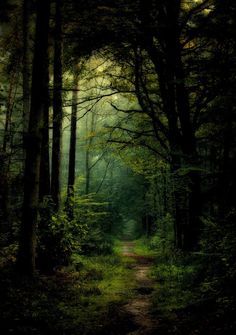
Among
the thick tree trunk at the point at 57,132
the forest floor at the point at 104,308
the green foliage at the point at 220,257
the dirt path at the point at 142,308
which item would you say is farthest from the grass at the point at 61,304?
the thick tree trunk at the point at 57,132

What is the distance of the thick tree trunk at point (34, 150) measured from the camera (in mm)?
9633

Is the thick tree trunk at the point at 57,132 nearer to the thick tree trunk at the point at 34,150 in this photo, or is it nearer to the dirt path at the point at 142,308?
the thick tree trunk at the point at 34,150

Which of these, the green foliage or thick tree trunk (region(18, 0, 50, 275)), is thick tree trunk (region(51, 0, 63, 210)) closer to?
thick tree trunk (region(18, 0, 50, 275))

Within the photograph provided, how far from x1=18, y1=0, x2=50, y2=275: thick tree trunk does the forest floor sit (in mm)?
684

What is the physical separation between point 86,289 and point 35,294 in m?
1.86

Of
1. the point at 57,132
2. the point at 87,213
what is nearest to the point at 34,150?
the point at 57,132

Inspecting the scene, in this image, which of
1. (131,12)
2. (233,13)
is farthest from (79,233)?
(233,13)

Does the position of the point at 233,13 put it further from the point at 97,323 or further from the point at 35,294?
the point at 35,294

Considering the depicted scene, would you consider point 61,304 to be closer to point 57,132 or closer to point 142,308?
point 142,308

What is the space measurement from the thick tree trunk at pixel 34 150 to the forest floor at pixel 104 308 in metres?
0.68

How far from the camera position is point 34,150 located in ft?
32.1

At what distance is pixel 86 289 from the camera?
9.95 meters

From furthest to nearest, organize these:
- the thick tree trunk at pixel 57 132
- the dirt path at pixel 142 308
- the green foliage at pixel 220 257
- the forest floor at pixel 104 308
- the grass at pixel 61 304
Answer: the thick tree trunk at pixel 57 132, the green foliage at pixel 220 257, the dirt path at pixel 142 308, the grass at pixel 61 304, the forest floor at pixel 104 308

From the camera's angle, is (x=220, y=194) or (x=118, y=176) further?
(x=118, y=176)
